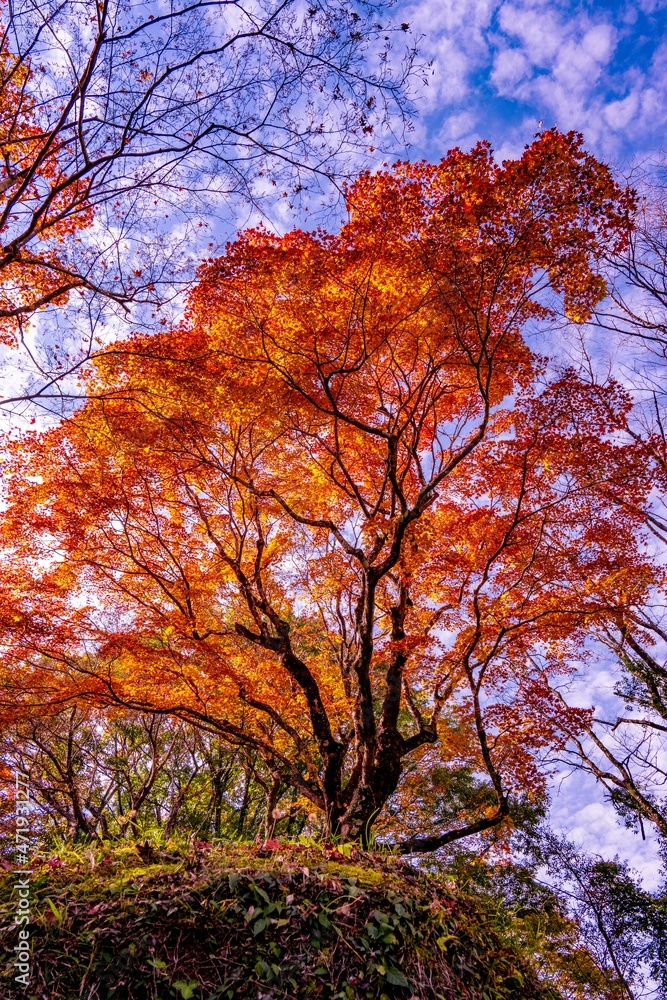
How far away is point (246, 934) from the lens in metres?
3.12

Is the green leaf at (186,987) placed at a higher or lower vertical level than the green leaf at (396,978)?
higher

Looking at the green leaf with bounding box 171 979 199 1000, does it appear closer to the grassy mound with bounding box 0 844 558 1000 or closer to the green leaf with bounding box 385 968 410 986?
the grassy mound with bounding box 0 844 558 1000

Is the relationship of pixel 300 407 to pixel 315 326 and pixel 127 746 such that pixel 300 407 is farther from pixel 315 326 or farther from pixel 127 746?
pixel 127 746

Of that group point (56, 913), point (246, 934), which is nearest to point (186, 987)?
point (246, 934)

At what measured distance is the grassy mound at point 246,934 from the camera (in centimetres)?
293

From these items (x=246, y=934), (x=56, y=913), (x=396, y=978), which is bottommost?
(x=396, y=978)

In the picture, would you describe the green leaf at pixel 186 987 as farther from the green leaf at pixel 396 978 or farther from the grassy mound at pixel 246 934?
the green leaf at pixel 396 978

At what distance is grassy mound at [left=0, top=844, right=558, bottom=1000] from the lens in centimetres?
293

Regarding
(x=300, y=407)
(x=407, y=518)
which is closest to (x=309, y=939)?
(x=407, y=518)

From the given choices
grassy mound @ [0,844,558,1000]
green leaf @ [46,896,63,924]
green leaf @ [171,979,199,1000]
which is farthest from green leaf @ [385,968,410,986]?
green leaf @ [46,896,63,924]

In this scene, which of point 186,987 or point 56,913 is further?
point 56,913

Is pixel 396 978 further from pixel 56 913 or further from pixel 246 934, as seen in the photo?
pixel 56 913

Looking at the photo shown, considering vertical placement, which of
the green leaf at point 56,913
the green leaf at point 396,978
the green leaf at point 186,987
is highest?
the green leaf at point 56,913

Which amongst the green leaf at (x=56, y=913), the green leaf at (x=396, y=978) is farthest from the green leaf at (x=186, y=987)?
the green leaf at (x=396, y=978)
